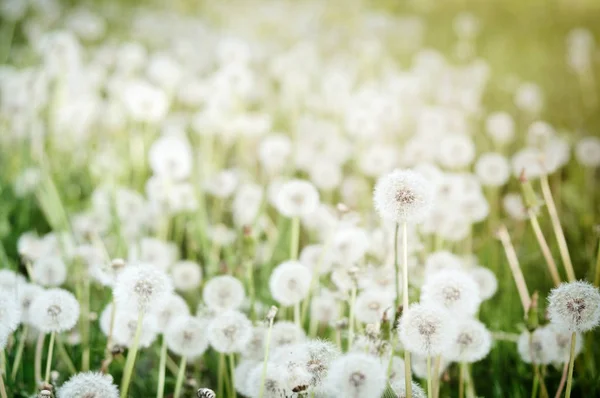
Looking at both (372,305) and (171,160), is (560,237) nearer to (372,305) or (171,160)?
(372,305)

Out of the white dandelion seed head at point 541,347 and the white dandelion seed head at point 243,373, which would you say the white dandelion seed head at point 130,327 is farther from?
the white dandelion seed head at point 541,347

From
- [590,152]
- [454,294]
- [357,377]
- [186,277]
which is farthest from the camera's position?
[590,152]

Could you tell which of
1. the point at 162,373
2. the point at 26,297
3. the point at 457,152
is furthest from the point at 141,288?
the point at 457,152

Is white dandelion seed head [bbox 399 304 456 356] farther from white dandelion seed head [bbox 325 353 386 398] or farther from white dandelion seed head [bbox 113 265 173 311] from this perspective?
white dandelion seed head [bbox 113 265 173 311]

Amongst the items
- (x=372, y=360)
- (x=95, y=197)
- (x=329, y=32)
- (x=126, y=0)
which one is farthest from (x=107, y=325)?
(x=126, y=0)

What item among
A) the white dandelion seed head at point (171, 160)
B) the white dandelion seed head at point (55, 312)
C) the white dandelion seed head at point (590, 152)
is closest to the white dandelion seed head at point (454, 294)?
the white dandelion seed head at point (55, 312)

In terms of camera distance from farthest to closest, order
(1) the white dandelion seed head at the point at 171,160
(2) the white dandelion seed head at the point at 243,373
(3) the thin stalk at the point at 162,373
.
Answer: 1. (1) the white dandelion seed head at the point at 171,160
2. (2) the white dandelion seed head at the point at 243,373
3. (3) the thin stalk at the point at 162,373

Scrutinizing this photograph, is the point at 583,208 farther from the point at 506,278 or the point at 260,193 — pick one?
the point at 260,193
